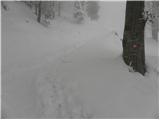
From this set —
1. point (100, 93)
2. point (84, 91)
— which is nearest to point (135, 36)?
point (100, 93)

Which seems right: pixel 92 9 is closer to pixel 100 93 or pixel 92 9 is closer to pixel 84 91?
pixel 84 91

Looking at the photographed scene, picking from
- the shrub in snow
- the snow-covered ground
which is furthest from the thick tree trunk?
the shrub in snow

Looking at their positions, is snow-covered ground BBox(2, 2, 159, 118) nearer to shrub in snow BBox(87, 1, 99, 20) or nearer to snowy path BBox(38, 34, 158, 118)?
snowy path BBox(38, 34, 158, 118)

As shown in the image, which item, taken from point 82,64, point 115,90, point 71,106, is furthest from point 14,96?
point 115,90

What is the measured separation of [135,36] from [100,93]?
218 cm

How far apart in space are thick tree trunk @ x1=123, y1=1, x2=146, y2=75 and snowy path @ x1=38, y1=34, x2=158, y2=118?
37 cm

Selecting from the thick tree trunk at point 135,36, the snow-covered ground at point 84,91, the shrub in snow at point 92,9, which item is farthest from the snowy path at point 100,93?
the shrub in snow at point 92,9

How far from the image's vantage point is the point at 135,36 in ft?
22.0

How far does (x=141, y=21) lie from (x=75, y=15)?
131 ft

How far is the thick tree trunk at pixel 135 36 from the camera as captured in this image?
6.66 meters

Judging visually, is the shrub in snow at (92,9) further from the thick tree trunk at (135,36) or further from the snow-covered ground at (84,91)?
the thick tree trunk at (135,36)

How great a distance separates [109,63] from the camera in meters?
7.39

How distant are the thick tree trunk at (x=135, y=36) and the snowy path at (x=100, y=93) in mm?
365

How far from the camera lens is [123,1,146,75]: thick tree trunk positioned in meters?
6.66
